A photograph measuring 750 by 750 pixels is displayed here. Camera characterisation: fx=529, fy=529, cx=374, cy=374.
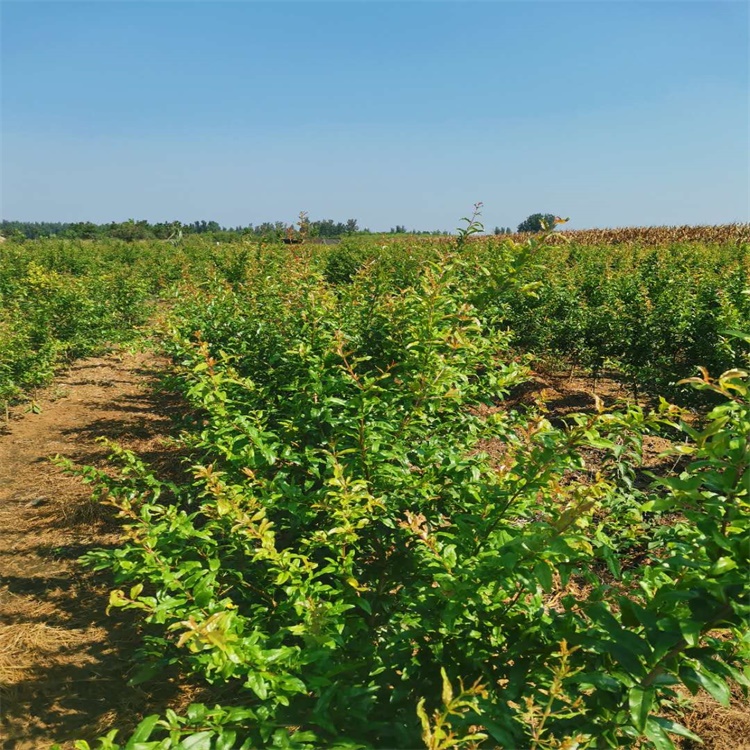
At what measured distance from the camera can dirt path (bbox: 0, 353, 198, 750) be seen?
274cm

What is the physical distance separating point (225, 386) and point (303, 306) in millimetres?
746

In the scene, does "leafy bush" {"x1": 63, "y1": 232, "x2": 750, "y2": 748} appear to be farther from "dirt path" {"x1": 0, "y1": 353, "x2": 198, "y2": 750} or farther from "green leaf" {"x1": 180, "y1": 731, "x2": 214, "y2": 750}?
"dirt path" {"x1": 0, "y1": 353, "x2": 198, "y2": 750}

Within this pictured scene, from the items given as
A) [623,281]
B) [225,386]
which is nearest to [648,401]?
[623,281]

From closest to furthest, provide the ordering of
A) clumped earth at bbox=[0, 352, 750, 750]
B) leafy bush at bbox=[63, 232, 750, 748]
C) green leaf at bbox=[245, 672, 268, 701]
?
leafy bush at bbox=[63, 232, 750, 748]
green leaf at bbox=[245, 672, 268, 701]
clumped earth at bbox=[0, 352, 750, 750]

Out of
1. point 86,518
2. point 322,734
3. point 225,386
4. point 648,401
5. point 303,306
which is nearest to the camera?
point 322,734

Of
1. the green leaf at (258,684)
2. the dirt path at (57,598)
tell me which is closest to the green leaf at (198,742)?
the green leaf at (258,684)

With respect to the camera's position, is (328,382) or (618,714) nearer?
(618,714)

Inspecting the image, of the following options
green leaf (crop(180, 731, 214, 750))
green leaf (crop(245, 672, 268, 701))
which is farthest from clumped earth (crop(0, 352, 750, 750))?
Result: green leaf (crop(180, 731, 214, 750))

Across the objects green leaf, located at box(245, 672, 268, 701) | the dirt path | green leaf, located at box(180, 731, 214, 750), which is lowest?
the dirt path

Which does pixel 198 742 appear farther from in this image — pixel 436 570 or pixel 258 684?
pixel 436 570

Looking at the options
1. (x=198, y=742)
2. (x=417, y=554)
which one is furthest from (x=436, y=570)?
(x=198, y=742)

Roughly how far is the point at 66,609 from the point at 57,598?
16cm

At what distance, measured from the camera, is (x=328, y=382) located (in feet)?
8.35

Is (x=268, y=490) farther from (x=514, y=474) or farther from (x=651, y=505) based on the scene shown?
(x=651, y=505)
